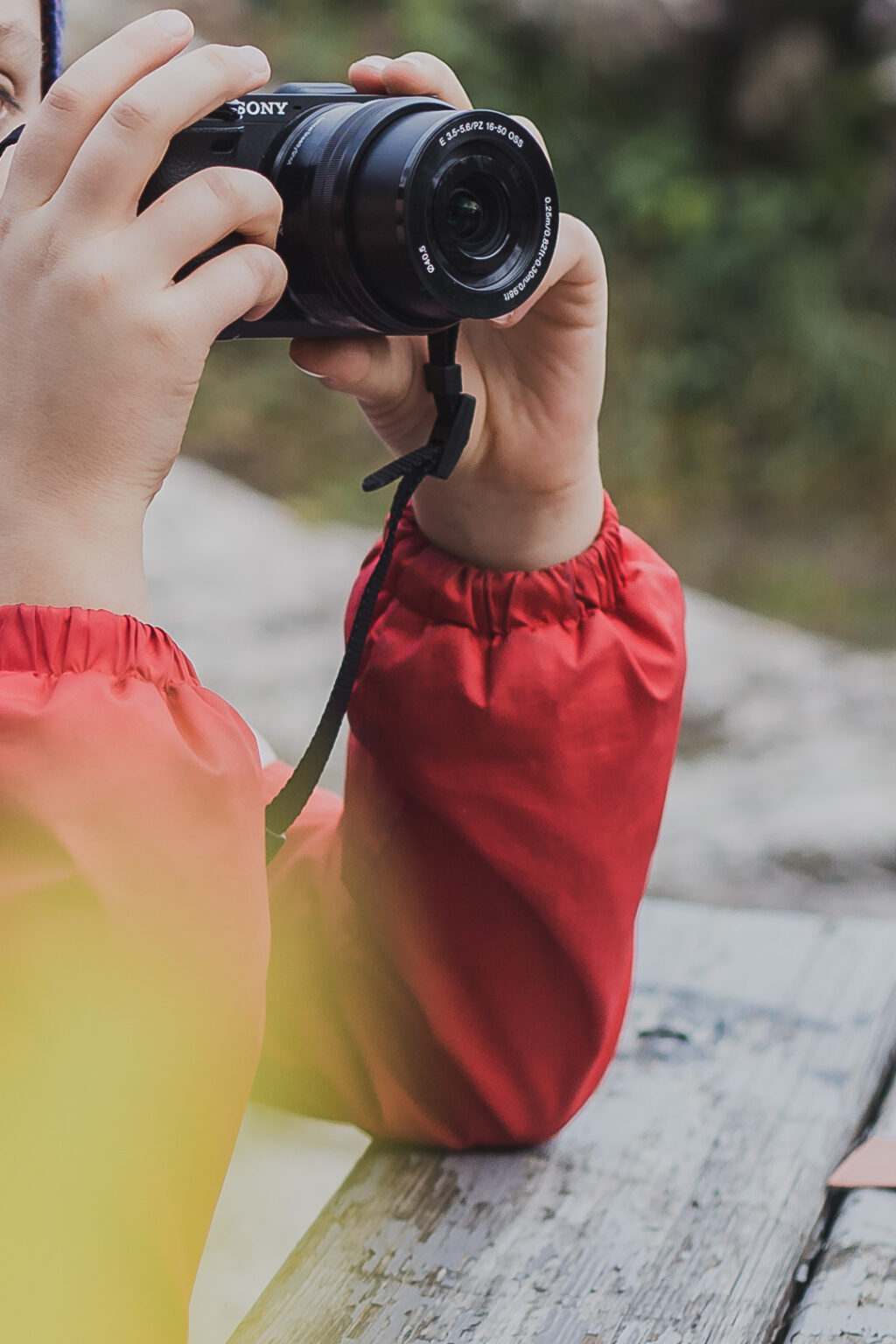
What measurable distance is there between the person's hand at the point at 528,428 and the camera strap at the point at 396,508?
42 mm

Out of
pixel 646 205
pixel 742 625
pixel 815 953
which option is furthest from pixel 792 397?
pixel 815 953

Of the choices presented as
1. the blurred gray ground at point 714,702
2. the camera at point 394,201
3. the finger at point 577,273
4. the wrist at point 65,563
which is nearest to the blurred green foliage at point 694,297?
the blurred gray ground at point 714,702

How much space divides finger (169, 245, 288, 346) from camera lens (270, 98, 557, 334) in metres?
0.03

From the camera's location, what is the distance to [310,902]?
0.83m

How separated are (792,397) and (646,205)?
0.78 meters

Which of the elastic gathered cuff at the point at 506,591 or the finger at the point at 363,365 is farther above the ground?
the finger at the point at 363,365

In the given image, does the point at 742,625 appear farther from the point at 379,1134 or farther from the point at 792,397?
the point at 792,397

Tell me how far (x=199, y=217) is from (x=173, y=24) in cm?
8

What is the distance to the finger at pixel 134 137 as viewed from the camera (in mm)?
554

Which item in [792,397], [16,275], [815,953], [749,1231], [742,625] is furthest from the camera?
[792,397]

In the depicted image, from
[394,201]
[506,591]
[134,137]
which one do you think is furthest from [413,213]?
[506,591]

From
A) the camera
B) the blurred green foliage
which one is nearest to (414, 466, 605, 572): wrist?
the camera

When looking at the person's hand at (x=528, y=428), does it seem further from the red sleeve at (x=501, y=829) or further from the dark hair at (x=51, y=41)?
the dark hair at (x=51, y=41)

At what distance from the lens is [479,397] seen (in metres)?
0.78
